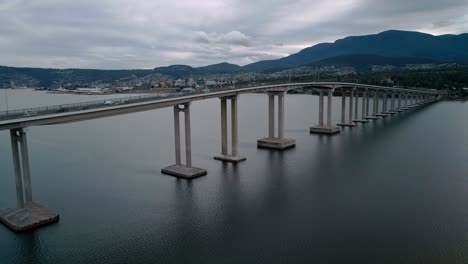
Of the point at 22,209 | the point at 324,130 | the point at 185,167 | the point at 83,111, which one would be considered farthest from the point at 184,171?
the point at 324,130

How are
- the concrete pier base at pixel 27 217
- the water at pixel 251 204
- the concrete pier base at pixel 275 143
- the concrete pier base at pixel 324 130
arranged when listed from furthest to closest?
the concrete pier base at pixel 324 130 → the concrete pier base at pixel 275 143 → the concrete pier base at pixel 27 217 → the water at pixel 251 204

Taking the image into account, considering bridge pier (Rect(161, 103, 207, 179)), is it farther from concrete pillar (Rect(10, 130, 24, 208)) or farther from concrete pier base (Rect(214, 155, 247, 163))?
concrete pillar (Rect(10, 130, 24, 208))

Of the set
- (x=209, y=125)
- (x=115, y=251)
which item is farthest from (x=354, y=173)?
(x=209, y=125)

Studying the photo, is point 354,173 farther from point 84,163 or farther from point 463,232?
point 84,163

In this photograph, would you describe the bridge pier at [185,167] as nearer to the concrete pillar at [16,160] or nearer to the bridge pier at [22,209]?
the bridge pier at [22,209]

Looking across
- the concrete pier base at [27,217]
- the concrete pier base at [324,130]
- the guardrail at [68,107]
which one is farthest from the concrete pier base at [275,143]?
the concrete pier base at [27,217]

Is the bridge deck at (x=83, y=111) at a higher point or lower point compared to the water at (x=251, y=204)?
higher

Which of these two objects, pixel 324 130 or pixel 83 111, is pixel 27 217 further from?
pixel 324 130
